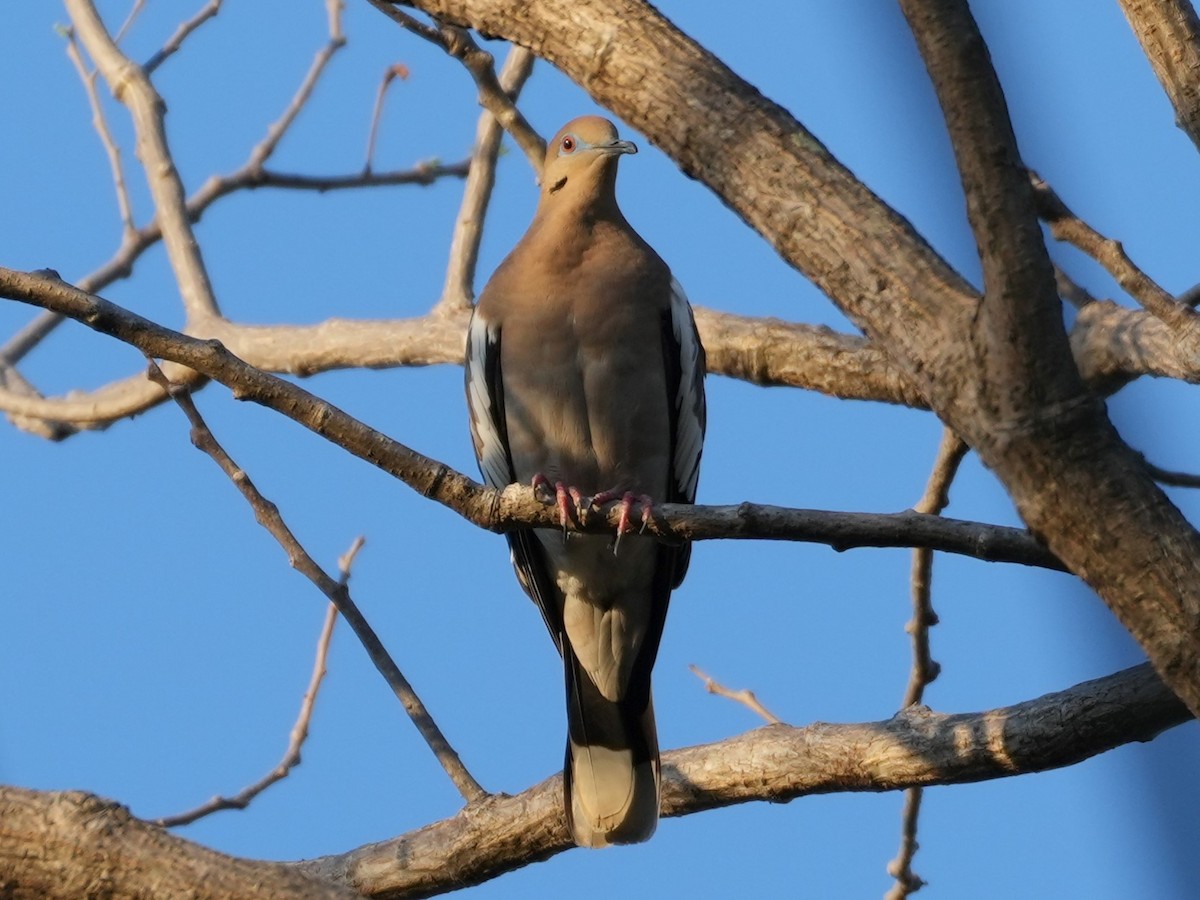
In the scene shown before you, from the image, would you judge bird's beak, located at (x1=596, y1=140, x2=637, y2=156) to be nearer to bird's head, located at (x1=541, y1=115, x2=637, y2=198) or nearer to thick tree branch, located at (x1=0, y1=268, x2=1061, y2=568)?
bird's head, located at (x1=541, y1=115, x2=637, y2=198)

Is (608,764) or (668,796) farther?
(608,764)

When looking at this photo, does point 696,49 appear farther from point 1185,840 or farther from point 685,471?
point 1185,840

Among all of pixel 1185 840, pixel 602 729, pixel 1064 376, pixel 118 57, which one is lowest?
pixel 1185 840

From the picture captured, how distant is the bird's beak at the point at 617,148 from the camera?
526 centimetres

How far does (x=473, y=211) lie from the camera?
18.9ft

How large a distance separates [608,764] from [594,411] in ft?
3.69

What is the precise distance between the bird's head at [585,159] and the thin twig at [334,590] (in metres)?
2.03

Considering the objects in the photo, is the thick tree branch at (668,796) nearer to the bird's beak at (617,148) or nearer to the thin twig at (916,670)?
the thin twig at (916,670)

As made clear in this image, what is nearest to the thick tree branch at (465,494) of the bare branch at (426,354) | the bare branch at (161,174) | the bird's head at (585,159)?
the bare branch at (426,354)

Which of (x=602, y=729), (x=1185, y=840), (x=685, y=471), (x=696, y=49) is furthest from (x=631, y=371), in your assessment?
(x=1185, y=840)

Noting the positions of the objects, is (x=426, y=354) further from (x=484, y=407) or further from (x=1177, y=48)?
(x=1177, y=48)

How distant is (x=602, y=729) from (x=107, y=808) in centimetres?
229


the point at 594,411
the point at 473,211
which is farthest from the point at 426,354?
the point at 594,411

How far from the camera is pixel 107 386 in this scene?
6375mm
